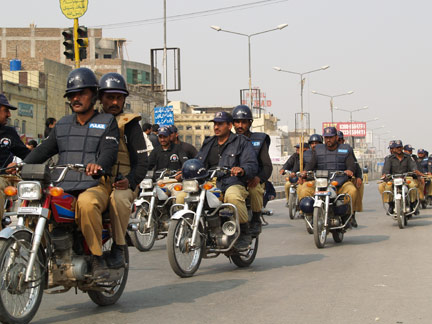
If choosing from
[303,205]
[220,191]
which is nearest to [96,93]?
[220,191]

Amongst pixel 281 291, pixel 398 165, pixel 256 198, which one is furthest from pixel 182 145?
pixel 281 291

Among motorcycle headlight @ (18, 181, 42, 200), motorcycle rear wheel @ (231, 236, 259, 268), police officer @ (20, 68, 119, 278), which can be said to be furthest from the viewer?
motorcycle rear wheel @ (231, 236, 259, 268)

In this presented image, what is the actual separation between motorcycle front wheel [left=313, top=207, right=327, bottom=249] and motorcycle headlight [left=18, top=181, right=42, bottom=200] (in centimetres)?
636

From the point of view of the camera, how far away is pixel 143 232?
11.5 meters

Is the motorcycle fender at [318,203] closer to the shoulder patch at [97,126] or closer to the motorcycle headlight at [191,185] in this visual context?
the motorcycle headlight at [191,185]

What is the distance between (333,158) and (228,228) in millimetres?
4500

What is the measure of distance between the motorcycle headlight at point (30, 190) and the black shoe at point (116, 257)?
3.55 ft

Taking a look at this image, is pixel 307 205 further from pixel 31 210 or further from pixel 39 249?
pixel 31 210

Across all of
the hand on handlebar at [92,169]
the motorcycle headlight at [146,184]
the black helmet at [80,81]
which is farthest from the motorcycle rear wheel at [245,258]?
the hand on handlebar at [92,169]

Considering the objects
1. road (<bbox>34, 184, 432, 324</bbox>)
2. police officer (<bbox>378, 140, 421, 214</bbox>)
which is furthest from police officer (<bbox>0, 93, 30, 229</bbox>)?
police officer (<bbox>378, 140, 421, 214</bbox>)

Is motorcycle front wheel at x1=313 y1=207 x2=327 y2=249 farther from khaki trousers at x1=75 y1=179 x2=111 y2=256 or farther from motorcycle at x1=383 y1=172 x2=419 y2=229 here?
khaki trousers at x1=75 y1=179 x2=111 y2=256

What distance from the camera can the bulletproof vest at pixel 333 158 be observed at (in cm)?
1265

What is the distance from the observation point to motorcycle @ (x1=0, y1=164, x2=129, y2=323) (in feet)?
17.2

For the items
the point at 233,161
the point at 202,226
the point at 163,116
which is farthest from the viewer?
the point at 163,116
